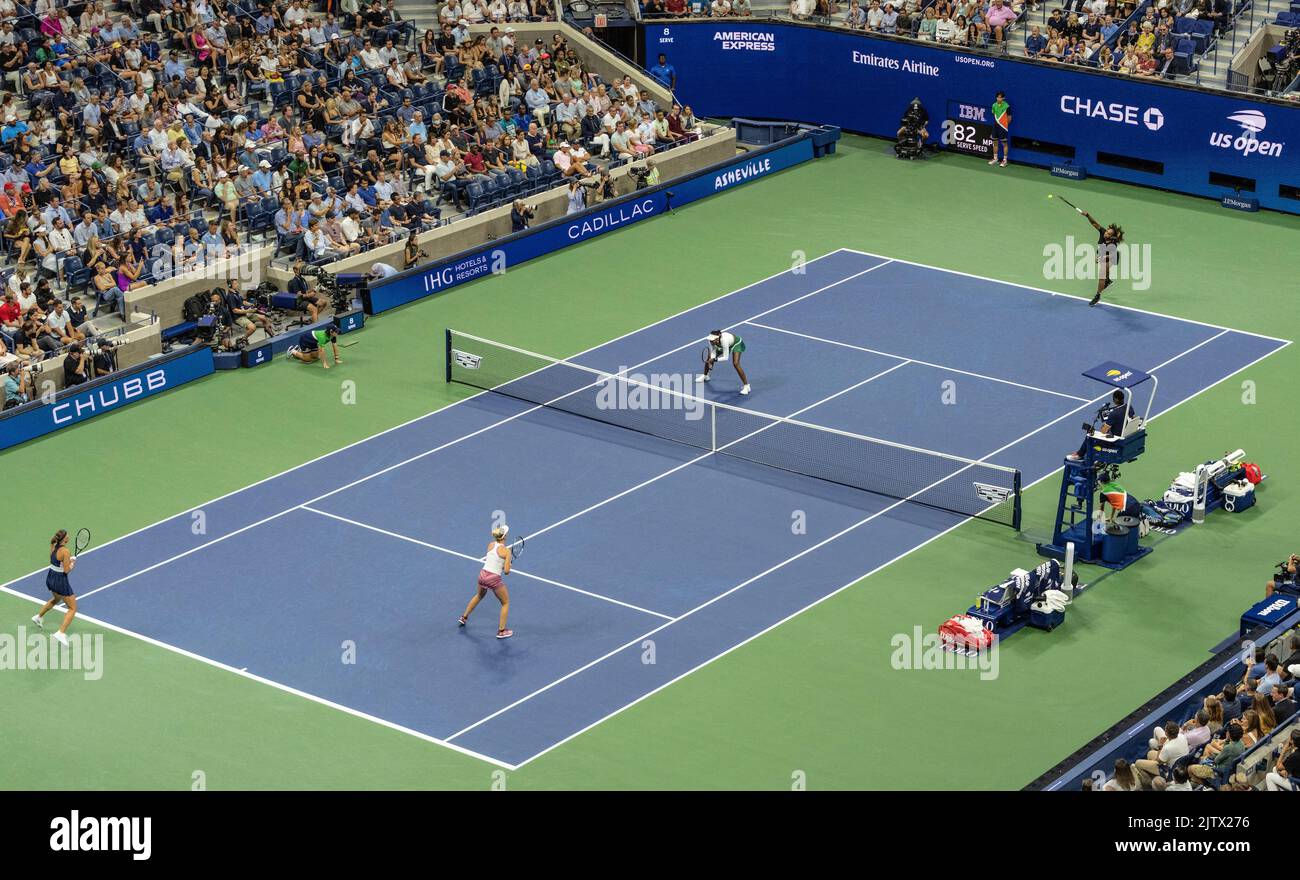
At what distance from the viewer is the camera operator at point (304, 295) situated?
1656 inches

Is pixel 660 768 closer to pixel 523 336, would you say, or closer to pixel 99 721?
pixel 99 721

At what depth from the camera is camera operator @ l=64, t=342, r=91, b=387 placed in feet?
127

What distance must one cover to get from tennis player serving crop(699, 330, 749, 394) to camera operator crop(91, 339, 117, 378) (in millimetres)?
11071

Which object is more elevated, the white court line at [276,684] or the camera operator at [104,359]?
the camera operator at [104,359]

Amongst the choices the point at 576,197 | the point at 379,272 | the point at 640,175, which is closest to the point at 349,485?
the point at 379,272

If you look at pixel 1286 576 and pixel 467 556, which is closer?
pixel 1286 576

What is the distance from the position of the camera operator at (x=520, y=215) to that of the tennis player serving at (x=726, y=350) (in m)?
9.09

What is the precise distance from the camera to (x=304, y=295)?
→ 4194 cm

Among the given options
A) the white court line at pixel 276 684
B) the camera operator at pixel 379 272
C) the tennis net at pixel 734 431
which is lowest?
the white court line at pixel 276 684

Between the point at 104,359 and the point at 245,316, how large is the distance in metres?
Answer: 3.56

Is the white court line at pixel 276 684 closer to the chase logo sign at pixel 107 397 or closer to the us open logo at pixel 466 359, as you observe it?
the chase logo sign at pixel 107 397

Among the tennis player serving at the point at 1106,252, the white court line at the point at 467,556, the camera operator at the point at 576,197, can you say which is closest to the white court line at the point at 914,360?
the tennis player serving at the point at 1106,252

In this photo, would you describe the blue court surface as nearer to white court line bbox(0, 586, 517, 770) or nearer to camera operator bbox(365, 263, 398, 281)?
white court line bbox(0, 586, 517, 770)

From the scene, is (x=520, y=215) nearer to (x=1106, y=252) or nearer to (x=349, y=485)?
(x=349, y=485)
